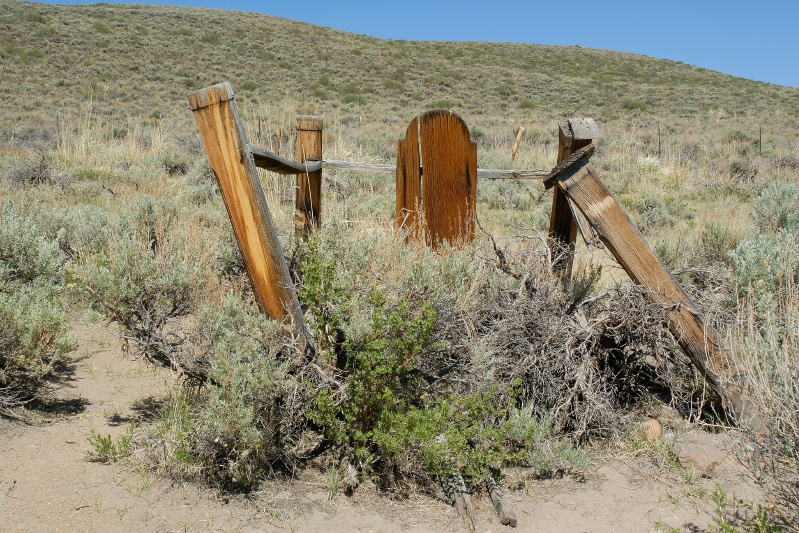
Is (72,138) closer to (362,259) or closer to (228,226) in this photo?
(228,226)

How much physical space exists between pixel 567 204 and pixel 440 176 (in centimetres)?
118

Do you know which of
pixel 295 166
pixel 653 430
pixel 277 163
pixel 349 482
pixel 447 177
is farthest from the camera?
pixel 447 177

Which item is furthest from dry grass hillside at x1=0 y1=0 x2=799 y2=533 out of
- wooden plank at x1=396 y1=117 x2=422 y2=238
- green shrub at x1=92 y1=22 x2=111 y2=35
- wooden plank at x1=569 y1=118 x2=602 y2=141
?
green shrub at x1=92 y1=22 x2=111 y2=35

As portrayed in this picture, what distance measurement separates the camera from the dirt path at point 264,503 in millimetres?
2801

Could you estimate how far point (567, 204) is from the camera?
14.9 feet

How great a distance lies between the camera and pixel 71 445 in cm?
331

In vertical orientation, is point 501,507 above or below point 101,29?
below

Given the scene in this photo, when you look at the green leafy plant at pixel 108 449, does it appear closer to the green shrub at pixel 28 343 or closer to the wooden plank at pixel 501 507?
the green shrub at pixel 28 343

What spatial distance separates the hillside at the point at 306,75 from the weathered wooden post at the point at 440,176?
14871 millimetres

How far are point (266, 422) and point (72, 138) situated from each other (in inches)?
405

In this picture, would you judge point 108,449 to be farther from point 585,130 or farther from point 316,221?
point 585,130

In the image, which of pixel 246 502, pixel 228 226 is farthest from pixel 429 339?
pixel 228 226

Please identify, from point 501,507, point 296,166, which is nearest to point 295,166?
point 296,166

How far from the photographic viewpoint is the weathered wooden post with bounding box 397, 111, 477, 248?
5297mm
